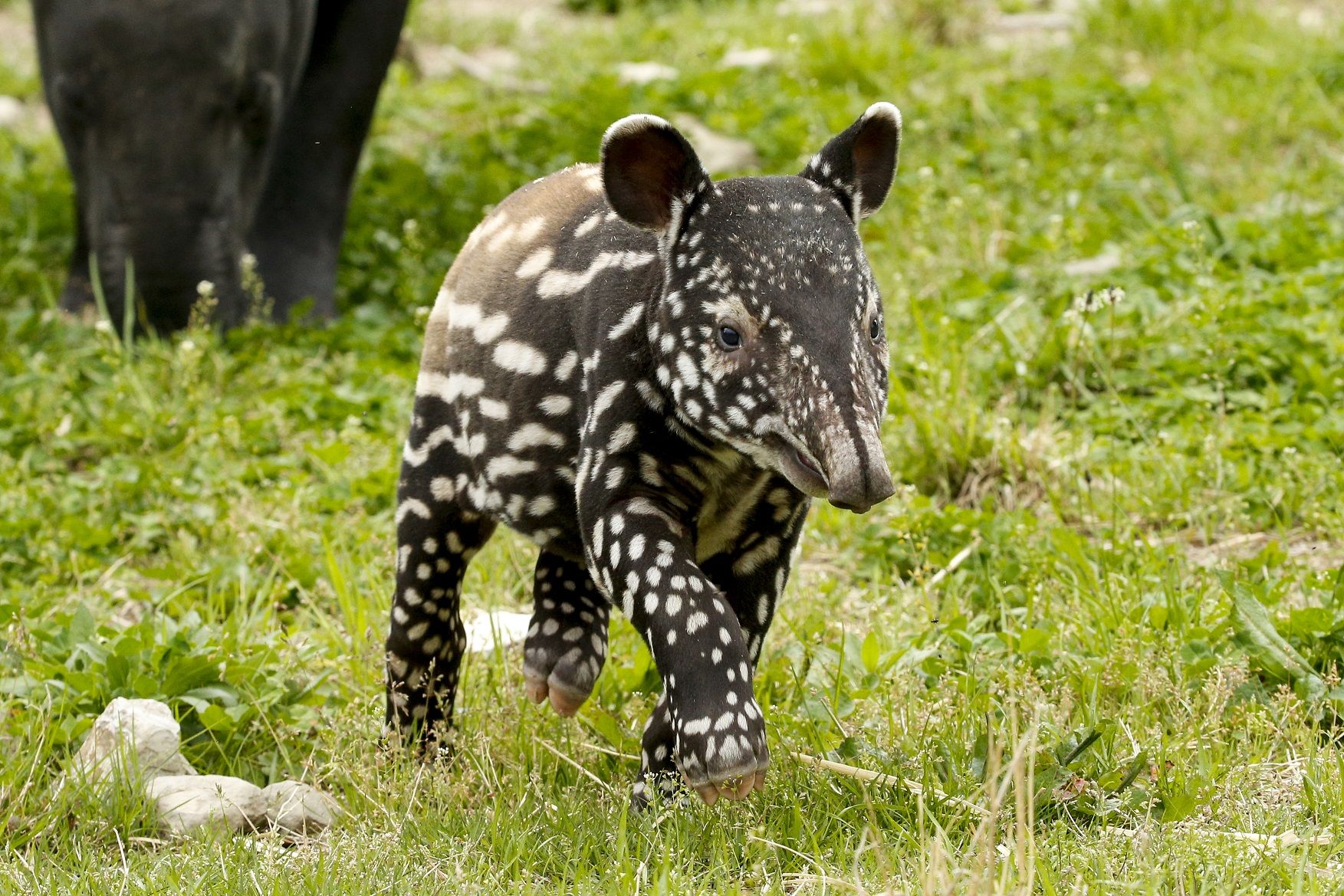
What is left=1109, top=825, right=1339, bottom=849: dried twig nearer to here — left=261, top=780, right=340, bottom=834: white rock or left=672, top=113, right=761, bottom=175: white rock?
left=261, top=780, right=340, bottom=834: white rock

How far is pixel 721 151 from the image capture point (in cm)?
1020

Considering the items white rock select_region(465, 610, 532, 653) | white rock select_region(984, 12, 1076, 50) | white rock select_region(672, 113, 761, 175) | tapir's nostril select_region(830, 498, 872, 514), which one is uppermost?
white rock select_region(984, 12, 1076, 50)

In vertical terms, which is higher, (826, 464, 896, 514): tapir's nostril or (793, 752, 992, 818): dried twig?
(826, 464, 896, 514): tapir's nostril

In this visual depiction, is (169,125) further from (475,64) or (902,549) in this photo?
(475,64)

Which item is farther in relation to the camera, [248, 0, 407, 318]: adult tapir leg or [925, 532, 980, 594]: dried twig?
[248, 0, 407, 318]: adult tapir leg

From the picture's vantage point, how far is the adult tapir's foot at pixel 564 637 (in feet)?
14.9

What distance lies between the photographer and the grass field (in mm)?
4113

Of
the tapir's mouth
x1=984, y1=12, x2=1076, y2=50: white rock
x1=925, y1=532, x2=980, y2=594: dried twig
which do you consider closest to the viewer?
the tapir's mouth

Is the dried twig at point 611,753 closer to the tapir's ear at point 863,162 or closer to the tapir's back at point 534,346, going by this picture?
the tapir's back at point 534,346

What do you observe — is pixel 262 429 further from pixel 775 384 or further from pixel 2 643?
pixel 775 384

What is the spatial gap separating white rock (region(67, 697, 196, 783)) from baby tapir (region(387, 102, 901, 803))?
2.06ft

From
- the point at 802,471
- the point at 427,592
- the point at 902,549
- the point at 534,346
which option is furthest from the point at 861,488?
the point at 902,549

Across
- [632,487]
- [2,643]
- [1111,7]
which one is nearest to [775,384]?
[632,487]

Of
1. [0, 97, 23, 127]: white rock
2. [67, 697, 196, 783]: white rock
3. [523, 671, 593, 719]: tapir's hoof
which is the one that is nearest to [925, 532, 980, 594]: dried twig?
[523, 671, 593, 719]: tapir's hoof
